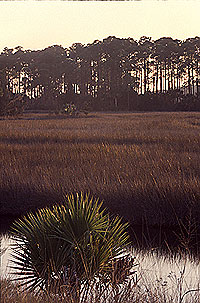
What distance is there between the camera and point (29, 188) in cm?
930

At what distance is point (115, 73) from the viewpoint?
71625mm

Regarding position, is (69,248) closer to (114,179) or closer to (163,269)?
(163,269)

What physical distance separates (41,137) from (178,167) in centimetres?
821

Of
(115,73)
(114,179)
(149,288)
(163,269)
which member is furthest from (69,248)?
(115,73)

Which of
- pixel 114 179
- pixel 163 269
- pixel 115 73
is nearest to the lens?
pixel 163 269

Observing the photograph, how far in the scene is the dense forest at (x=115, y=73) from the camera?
2308 inches

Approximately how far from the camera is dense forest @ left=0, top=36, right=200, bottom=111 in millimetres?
58625

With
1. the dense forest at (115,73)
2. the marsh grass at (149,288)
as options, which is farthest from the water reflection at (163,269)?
the dense forest at (115,73)

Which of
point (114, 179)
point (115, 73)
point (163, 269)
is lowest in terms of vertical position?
point (163, 269)

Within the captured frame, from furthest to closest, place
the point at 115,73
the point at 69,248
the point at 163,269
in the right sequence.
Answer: the point at 115,73
the point at 163,269
the point at 69,248

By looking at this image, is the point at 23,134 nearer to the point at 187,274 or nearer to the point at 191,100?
the point at 187,274

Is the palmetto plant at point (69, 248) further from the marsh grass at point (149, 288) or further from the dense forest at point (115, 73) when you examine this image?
the dense forest at point (115, 73)

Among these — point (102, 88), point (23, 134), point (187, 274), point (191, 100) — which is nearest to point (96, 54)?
point (102, 88)

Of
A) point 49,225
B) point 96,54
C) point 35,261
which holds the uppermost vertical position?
point 96,54
